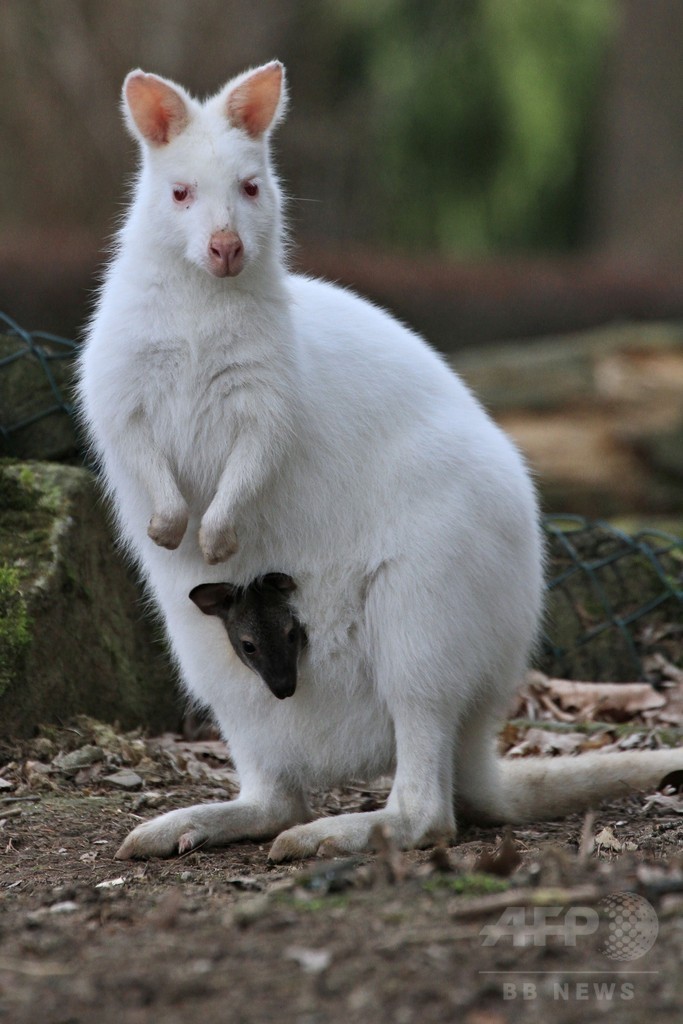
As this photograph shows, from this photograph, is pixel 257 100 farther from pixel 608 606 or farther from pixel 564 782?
pixel 608 606

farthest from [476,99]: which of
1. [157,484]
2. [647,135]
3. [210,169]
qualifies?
[157,484]

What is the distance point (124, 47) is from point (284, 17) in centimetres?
220

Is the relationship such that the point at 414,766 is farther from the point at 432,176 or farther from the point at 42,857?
the point at 432,176

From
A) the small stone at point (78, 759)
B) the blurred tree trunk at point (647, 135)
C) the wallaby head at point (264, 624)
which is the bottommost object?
the small stone at point (78, 759)

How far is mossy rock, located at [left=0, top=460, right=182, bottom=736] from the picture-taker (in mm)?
4191

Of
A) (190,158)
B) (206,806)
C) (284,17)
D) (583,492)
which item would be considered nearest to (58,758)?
(206,806)

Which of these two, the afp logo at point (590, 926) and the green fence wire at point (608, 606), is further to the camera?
the green fence wire at point (608, 606)

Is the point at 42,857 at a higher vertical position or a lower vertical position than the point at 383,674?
lower

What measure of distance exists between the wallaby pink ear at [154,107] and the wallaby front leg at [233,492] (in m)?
0.77

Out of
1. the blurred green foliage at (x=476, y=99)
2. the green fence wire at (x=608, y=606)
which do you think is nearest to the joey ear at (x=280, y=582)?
the green fence wire at (x=608, y=606)

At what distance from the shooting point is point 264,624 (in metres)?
3.52

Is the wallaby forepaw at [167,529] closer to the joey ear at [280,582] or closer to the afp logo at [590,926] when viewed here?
the joey ear at [280,582]

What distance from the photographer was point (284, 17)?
15.8 metres

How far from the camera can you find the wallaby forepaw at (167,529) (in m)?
3.42
